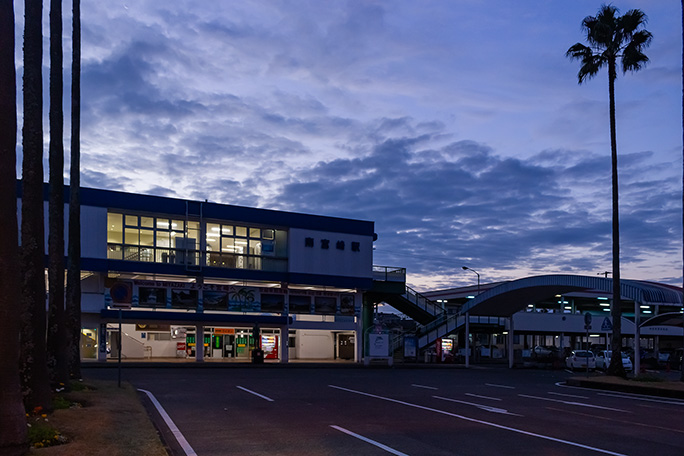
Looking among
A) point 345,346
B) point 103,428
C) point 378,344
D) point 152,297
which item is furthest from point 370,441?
point 345,346

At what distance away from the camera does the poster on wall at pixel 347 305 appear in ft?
159

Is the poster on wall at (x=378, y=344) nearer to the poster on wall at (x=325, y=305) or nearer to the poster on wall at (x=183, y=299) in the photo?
the poster on wall at (x=325, y=305)

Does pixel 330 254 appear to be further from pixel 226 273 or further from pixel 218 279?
pixel 218 279

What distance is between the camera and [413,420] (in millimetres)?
14336

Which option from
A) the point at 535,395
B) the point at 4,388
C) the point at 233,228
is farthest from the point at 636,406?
the point at 233,228

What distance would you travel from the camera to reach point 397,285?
51.5 metres

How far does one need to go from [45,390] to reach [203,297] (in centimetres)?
3055

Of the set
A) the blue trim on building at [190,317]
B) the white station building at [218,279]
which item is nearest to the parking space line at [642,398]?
the white station building at [218,279]

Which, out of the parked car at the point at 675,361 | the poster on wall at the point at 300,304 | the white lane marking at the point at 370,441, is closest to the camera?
the white lane marking at the point at 370,441

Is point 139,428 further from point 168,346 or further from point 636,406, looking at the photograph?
point 168,346

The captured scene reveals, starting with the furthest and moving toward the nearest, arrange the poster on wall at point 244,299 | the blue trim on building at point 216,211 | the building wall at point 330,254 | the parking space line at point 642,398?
the building wall at point 330,254, the poster on wall at point 244,299, the blue trim on building at point 216,211, the parking space line at point 642,398

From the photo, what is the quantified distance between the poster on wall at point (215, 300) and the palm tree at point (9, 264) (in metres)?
34.8

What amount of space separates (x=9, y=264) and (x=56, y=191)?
1121cm

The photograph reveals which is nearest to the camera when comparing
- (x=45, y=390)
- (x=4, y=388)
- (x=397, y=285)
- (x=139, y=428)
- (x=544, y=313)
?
(x=4, y=388)
